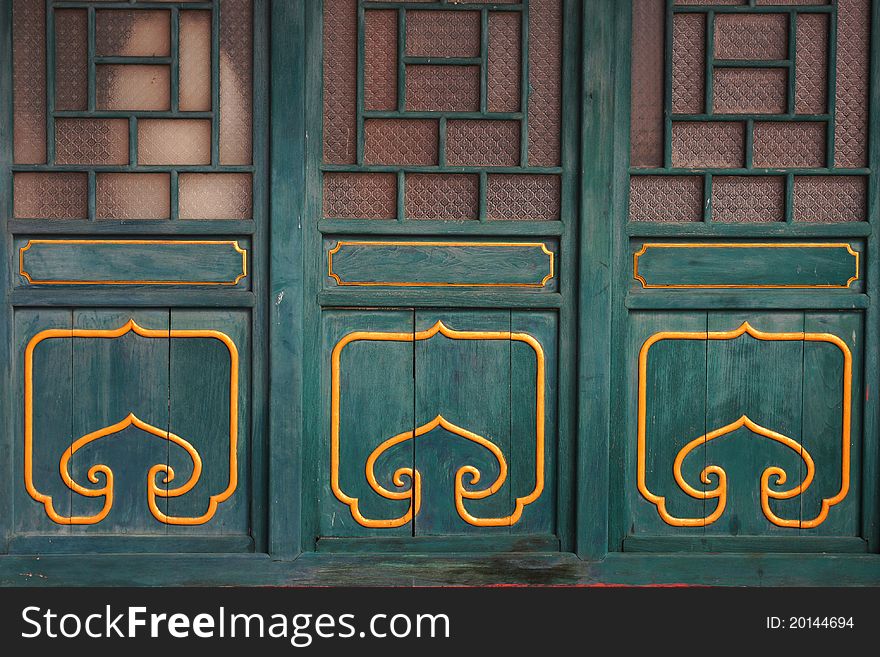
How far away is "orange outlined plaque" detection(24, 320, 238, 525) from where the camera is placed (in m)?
3.73

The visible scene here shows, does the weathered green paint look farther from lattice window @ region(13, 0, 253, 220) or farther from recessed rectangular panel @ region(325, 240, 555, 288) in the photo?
lattice window @ region(13, 0, 253, 220)

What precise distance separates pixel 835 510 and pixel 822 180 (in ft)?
4.24

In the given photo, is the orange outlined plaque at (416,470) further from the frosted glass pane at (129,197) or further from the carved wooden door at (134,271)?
the frosted glass pane at (129,197)

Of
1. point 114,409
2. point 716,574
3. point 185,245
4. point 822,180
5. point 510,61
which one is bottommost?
point 716,574

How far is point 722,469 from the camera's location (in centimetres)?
380

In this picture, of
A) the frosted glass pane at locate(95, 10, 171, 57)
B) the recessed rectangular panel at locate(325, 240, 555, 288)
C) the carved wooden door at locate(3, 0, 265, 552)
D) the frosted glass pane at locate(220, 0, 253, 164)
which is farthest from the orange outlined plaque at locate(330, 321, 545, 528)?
the frosted glass pane at locate(95, 10, 171, 57)

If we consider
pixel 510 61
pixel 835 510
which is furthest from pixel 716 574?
pixel 510 61

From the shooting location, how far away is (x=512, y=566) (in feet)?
12.4

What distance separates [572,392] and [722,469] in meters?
0.66

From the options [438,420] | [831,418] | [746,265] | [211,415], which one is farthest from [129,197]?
[831,418]

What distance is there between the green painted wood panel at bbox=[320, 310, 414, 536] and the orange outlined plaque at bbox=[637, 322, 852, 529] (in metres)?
0.90

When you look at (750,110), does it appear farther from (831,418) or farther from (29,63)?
(29,63)

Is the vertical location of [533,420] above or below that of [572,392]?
below

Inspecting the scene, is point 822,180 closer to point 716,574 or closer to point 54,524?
point 716,574
